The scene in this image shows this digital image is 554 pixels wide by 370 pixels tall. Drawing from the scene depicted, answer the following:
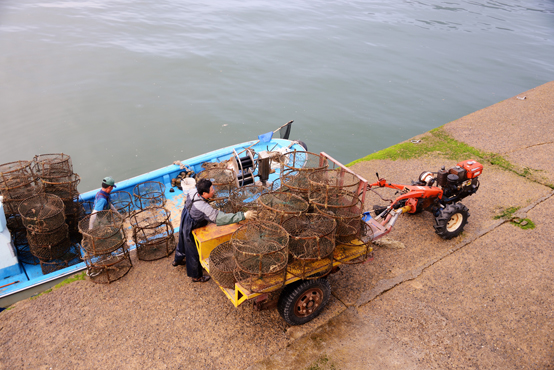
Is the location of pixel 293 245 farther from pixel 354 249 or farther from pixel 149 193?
pixel 149 193

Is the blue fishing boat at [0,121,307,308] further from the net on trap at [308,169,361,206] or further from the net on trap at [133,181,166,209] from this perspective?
the net on trap at [308,169,361,206]

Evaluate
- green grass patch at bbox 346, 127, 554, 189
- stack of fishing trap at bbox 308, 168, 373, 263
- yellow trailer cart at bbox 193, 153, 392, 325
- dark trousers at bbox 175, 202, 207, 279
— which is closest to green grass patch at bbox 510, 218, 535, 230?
green grass patch at bbox 346, 127, 554, 189

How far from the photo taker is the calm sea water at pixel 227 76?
12.8 meters

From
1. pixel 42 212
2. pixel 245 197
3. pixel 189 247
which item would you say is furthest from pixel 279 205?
pixel 42 212

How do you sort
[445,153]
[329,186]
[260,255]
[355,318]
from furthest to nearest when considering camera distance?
1. [445,153]
2. [355,318]
3. [329,186]
4. [260,255]

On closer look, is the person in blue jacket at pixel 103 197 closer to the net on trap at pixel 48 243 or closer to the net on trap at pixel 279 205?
the net on trap at pixel 48 243

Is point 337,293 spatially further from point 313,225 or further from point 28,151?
point 28,151

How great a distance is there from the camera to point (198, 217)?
4.71 m

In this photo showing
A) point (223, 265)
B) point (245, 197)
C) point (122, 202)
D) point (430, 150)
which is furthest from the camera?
point (430, 150)

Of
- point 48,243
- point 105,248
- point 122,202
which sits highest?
point 105,248

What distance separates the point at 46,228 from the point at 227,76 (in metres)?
14.1

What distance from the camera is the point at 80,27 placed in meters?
23.2

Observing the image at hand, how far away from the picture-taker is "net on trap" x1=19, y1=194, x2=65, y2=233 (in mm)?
5617

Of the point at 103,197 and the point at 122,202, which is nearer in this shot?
the point at 103,197
